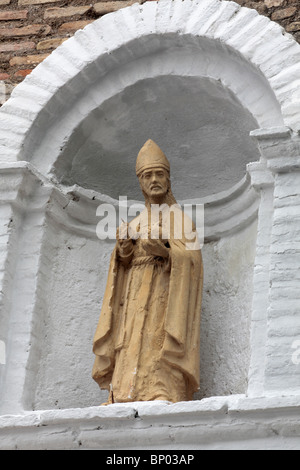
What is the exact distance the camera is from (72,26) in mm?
5504

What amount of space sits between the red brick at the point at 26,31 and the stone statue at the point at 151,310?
1075 millimetres

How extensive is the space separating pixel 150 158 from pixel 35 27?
3.87 ft

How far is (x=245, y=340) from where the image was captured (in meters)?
4.61

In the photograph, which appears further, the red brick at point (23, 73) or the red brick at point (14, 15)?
the red brick at point (14, 15)

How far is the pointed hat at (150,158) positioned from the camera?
15.8 ft

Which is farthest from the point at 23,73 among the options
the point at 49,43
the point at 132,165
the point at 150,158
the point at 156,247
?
the point at 156,247

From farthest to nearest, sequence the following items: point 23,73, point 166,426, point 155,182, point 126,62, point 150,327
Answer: point 23,73
point 126,62
point 155,182
point 150,327
point 166,426

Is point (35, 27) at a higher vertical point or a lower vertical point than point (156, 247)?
higher

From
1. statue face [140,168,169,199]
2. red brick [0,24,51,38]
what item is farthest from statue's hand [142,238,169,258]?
red brick [0,24,51,38]

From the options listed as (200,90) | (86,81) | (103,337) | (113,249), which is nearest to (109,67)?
(86,81)

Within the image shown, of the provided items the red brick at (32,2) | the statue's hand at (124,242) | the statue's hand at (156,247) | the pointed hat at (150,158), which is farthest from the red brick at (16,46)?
the statue's hand at (156,247)

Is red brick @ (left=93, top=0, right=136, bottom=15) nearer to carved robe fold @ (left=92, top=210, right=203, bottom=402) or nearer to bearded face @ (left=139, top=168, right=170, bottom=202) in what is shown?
bearded face @ (left=139, top=168, right=170, bottom=202)

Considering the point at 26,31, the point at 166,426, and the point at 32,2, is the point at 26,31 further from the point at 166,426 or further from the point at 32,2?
the point at 166,426

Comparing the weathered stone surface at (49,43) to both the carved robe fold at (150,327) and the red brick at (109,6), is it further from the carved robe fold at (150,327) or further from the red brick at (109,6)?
the carved robe fold at (150,327)
